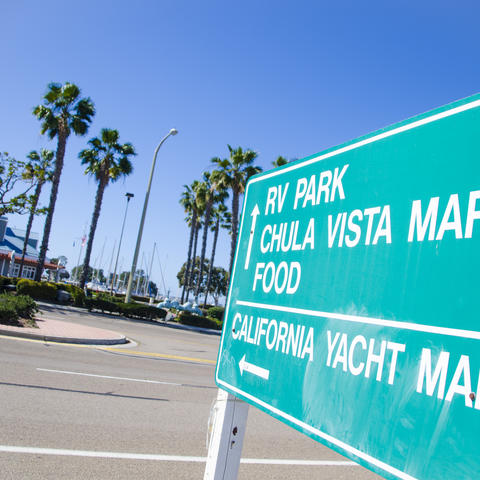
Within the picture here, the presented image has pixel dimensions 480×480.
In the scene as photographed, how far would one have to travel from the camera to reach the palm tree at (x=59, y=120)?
28391 millimetres

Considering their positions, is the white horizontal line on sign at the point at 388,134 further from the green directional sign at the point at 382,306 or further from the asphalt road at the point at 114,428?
the asphalt road at the point at 114,428

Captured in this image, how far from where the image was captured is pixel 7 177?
85.2 ft

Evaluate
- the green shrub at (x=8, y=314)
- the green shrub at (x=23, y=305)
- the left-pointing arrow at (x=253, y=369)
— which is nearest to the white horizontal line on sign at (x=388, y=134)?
the left-pointing arrow at (x=253, y=369)

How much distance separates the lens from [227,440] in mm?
1847

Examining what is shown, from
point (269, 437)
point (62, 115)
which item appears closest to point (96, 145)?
point (62, 115)

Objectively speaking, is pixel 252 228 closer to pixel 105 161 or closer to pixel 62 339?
pixel 62 339

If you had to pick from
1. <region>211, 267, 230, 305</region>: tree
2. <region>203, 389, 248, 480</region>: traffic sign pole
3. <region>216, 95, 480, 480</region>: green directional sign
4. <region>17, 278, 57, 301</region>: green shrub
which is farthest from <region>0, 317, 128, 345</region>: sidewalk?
<region>211, 267, 230, 305</region>: tree

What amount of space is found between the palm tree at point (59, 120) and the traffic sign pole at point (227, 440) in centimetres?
2855

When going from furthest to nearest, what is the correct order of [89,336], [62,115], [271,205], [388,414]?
[62,115] < [89,336] < [271,205] < [388,414]

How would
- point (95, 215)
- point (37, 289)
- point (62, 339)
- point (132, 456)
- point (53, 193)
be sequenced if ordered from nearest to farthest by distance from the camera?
point (132, 456), point (62, 339), point (37, 289), point (53, 193), point (95, 215)

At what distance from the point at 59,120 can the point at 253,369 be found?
30.4 meters

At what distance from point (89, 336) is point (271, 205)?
1379 cm

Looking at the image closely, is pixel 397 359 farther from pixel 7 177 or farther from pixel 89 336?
pixel 7 177

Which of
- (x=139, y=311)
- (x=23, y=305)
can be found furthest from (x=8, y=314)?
(x=139, y=311)
